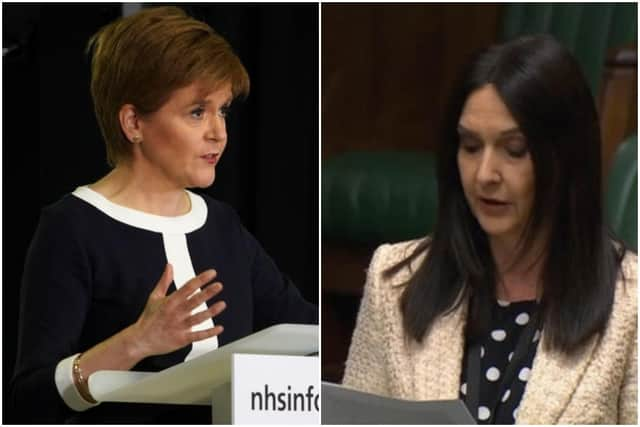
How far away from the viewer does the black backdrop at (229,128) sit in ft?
9.87

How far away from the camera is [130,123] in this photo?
9.93 ft

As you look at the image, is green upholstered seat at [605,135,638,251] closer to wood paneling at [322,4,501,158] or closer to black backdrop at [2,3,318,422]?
wood paneling at [322,4,501,158]

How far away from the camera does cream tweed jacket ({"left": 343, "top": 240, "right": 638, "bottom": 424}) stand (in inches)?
116

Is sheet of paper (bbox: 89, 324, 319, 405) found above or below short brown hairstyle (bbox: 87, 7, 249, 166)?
below

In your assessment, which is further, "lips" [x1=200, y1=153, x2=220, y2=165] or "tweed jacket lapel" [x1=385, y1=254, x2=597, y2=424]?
"lips" [x1=200, y1=153, x2=220, y2=165]

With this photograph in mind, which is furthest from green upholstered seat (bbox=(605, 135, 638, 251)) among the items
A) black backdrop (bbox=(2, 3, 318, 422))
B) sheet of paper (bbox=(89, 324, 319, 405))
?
sheet of paper (bbox=(89, 324, 319, 405))

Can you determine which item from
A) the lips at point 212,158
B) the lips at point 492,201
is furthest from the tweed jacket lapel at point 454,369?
the lips at point 212,158

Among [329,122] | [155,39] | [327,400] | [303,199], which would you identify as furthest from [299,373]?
[155,39]

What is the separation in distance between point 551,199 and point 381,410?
0.63 metres

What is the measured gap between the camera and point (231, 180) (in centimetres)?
306

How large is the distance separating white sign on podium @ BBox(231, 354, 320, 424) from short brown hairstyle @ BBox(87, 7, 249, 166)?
583 mm

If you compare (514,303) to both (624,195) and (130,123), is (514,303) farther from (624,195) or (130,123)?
(130,123)

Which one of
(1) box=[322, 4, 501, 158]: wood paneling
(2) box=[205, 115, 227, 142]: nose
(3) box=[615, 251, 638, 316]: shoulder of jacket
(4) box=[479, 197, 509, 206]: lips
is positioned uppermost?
(1) box=[322, 4, 501, 158]: wood paneling

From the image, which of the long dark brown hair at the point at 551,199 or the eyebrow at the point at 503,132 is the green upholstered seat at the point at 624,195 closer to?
the long dark brown hair at the point at 551,199
